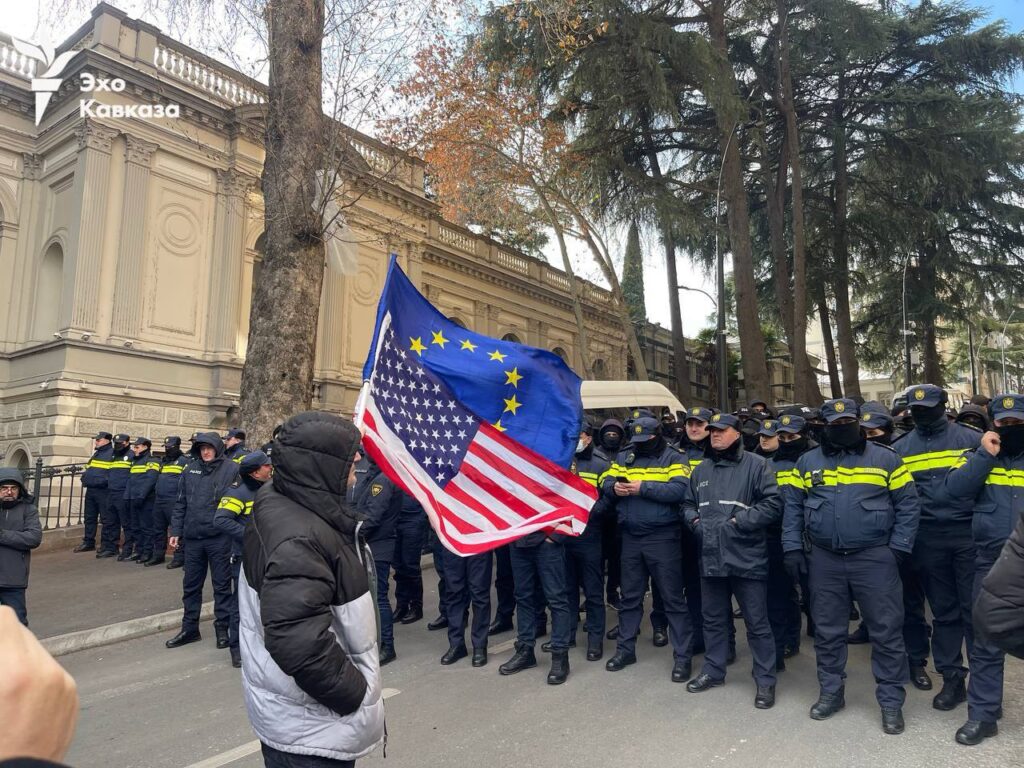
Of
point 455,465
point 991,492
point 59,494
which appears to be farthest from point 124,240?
point 991,492

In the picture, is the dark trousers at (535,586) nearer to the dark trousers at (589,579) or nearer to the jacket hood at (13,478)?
the dark trousers at (589,579)

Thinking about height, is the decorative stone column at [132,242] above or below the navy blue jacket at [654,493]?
above

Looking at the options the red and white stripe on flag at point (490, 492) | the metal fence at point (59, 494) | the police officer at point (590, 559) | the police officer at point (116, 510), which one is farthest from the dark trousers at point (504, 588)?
the metal fence at point (59, 494)

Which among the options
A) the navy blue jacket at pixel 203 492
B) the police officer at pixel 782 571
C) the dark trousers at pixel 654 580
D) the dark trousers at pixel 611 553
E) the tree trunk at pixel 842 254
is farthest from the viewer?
the tree trunk at pixel 842 254

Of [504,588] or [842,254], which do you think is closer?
[504,588]

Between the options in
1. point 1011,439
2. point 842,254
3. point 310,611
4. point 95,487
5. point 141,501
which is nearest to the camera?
point 310,611

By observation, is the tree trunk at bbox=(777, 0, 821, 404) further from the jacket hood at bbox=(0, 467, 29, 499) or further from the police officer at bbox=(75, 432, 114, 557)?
the jacket hood at bbox=(0, 467, 29, 499)

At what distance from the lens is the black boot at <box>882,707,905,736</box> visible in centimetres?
448

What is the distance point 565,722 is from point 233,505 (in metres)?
3.42

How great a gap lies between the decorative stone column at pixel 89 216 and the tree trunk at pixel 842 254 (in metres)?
18.3

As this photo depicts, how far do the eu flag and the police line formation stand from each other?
724 mm

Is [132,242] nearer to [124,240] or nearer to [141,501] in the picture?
[124,240]

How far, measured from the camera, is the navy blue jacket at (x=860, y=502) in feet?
15.8

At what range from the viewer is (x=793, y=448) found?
6.14 m
